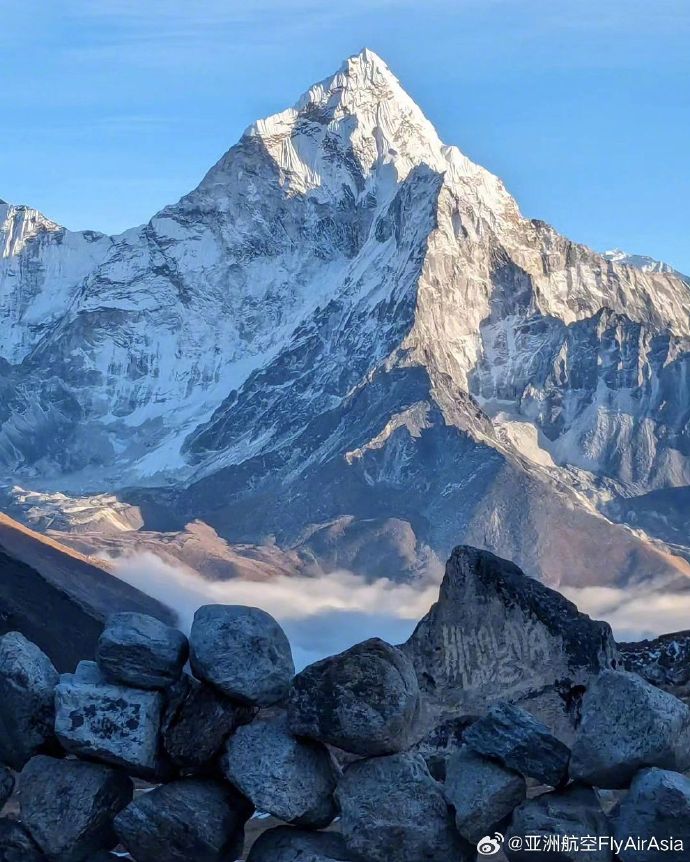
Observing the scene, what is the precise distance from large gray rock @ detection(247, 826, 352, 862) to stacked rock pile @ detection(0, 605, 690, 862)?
0.02 meters

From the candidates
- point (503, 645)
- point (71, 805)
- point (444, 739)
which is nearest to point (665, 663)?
point (503, 645)

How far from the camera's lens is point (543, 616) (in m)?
26.2

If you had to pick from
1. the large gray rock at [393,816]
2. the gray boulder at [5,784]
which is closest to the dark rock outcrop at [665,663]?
the large gray rock at [393,816]

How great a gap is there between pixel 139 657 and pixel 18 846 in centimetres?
307

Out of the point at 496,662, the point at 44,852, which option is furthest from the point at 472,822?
the point at 496,662

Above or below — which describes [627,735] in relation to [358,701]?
above

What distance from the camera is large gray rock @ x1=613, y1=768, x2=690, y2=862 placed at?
59.9 ft

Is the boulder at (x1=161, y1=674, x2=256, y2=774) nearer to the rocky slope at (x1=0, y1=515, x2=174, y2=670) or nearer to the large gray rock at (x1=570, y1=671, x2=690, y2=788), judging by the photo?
the large gray rock at (x1=570, y1=671, x2=690, y2=788)

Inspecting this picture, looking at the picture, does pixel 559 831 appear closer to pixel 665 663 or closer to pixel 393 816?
pixel 393 816

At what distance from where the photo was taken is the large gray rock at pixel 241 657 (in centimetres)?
2014

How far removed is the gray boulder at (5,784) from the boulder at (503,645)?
8182mm

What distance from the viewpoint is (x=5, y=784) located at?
71.3 ft

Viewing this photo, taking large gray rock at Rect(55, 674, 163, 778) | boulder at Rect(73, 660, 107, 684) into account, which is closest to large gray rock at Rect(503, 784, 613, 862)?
large gray rock at Rect(55, 674, 163, 778)

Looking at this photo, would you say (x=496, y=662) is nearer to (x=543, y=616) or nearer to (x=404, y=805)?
(x=543, y=616)
